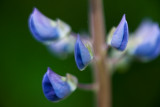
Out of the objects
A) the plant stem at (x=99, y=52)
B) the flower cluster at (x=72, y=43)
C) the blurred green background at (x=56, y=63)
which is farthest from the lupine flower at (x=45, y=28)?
the blurred green background at (x=56, y=63)

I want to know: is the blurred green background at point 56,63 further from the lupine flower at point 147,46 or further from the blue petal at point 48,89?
the blue petal at point 48,89

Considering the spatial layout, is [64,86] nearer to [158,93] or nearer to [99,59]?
[99,59]

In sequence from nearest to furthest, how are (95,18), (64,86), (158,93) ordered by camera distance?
(64,86) < (95,18) < (158,93)

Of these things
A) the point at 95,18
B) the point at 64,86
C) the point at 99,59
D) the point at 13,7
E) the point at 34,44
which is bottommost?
the point at 64,86

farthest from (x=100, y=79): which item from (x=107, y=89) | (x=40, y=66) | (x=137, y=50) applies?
(x=40, y=66)

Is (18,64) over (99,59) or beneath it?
over

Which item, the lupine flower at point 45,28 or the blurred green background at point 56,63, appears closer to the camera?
the lupine flower at point 45,28

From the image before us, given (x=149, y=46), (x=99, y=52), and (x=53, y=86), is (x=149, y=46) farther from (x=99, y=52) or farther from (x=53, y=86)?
(x=53, y=86)
